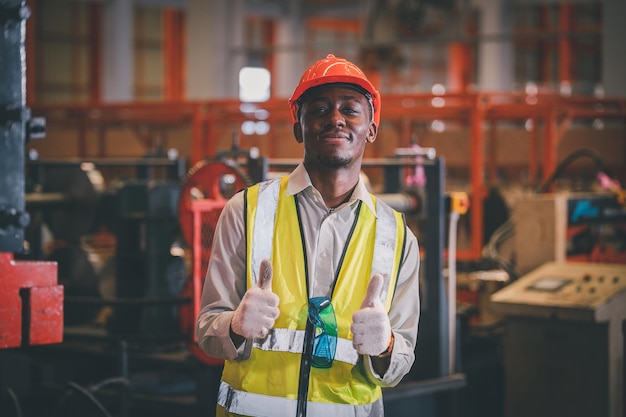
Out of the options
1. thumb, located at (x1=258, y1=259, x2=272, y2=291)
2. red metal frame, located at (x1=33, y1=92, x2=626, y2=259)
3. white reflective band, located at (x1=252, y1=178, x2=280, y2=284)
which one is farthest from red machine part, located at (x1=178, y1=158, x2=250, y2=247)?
red metal frame, located at (x1=33, y1=92, x2=626, y2=259)

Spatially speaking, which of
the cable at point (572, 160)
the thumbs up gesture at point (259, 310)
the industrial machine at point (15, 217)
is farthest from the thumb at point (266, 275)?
the cable at point (572, 160)

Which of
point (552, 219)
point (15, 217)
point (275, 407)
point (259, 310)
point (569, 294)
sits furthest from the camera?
point (552, 219)

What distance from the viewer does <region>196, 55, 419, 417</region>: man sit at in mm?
2365

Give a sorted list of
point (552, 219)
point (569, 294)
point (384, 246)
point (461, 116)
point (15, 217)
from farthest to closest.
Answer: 1. point (461, 116)
2. point (552, 219)
3. point (569, 294)
4. point (15, 217)
5. point (384, 246)

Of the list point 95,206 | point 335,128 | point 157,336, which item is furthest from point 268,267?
point 95,206

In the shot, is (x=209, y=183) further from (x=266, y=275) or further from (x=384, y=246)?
(x=266, y=275)

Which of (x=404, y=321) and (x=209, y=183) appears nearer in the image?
(x=404, y=321)

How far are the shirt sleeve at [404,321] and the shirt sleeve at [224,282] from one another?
0.39 meters

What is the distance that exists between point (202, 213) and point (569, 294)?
6.74 ft

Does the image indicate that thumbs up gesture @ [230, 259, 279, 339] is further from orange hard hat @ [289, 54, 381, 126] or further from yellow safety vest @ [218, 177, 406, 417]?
orange hard hat @ [289, 54, 381, 126]

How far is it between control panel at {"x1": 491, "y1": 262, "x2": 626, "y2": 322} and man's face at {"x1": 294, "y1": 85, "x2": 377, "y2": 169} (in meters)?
2.60

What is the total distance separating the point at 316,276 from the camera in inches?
95.0

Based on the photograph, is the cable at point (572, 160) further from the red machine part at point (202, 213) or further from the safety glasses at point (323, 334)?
the safety glasses at point (323, 334)

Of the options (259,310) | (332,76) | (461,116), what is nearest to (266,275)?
(259,310)
